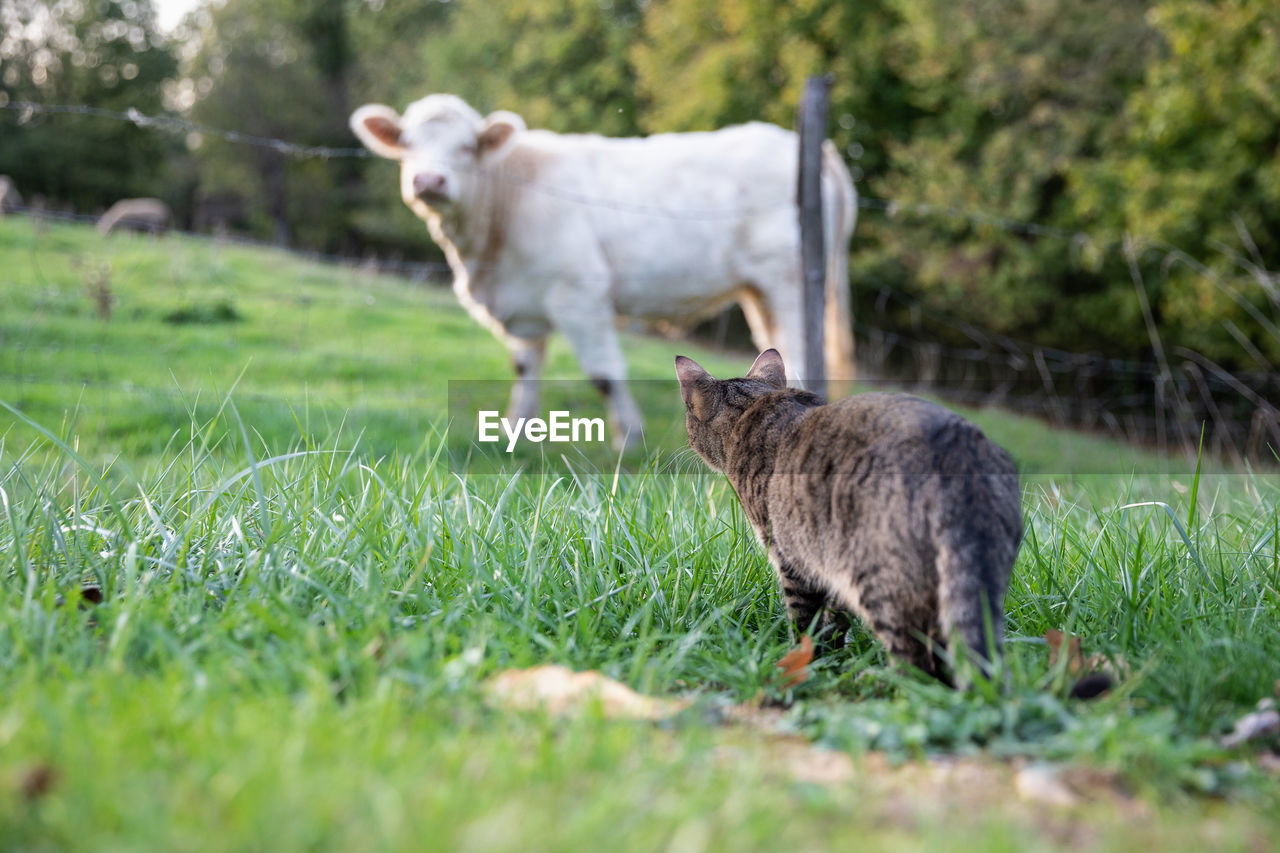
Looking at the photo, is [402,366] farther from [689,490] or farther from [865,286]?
[865,286]

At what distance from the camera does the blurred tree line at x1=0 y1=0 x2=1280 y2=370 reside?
1140 cm

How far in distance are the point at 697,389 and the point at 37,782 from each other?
6.40ft

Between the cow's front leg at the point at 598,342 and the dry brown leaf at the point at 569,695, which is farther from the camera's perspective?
the cow's front leg at the point at 598,342

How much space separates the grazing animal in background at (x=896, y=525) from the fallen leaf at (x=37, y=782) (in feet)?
4.96

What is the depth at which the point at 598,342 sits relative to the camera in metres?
6.10

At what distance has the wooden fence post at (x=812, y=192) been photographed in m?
4.96

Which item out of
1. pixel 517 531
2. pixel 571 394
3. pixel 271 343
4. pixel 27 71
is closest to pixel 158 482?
pixel 517 531

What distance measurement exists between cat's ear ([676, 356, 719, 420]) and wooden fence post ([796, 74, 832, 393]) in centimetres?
218

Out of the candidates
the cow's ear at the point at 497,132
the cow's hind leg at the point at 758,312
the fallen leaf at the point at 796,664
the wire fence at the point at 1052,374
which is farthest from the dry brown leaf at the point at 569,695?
the wire fence at the point at 1052,374

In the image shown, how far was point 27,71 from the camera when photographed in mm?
31250

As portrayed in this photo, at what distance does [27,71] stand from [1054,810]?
38.1 m

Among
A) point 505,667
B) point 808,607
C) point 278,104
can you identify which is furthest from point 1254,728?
point 278,104

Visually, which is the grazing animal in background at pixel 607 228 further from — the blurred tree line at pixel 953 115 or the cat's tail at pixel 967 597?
the cat's tail at pixel 967 597

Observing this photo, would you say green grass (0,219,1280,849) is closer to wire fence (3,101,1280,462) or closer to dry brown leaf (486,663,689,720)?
dry brown leaf (486,663,689,720)
